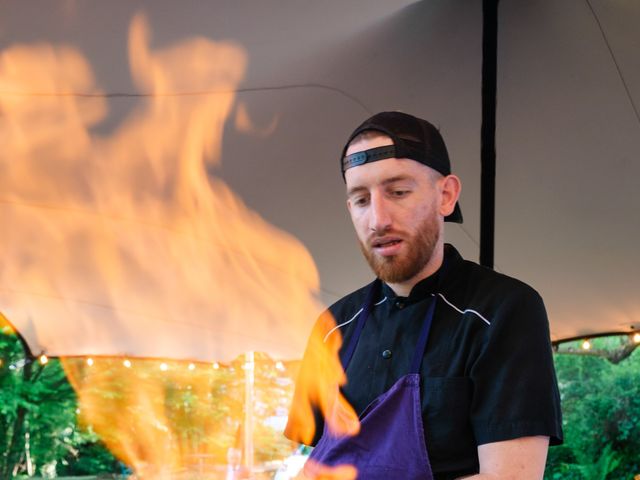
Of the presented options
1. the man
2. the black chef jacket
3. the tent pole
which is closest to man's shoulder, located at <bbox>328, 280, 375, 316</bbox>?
the man

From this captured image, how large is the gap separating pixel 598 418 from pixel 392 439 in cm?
1260

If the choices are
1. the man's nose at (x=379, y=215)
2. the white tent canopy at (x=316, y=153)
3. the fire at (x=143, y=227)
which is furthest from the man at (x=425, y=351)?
the white tent canopy at (x=316, y=153)

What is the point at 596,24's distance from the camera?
2.50 metres

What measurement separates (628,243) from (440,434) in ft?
9.76

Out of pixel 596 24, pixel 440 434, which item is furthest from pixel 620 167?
pixel 440 434

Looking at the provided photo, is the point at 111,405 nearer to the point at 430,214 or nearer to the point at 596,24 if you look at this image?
the point at 596,24

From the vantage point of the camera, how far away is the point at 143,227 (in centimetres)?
370

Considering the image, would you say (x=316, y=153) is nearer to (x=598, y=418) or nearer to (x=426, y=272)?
(x=426, y=272)

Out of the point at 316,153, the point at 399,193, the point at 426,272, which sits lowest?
the point at 426,272

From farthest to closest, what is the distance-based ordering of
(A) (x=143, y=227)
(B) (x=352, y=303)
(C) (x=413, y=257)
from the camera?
(A) (x=143, y=227) < (B) (x=352, y=303) < (C) (x=413, y=257)

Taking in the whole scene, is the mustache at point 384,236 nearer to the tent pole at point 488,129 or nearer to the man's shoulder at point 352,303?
the man's shoulder at point 352,303

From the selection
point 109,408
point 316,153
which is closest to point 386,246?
point 316,153

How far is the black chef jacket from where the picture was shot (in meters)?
0.98

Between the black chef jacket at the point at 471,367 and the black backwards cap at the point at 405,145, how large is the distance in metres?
0.18
